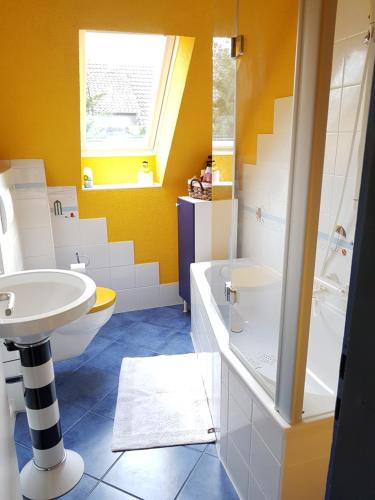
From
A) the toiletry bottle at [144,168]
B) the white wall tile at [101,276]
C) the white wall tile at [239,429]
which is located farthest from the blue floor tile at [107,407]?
the toiletry bottle at [144,168]

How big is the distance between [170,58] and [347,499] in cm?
292

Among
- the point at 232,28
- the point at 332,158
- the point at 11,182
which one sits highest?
the point at 232,28

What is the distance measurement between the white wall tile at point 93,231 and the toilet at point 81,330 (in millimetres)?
661

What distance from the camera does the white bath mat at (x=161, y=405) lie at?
1959 mm

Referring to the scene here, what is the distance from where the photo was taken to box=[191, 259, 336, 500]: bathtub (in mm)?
1229

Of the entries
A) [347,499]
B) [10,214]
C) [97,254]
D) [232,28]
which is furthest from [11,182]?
[347,499]

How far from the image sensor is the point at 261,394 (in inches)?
52.4

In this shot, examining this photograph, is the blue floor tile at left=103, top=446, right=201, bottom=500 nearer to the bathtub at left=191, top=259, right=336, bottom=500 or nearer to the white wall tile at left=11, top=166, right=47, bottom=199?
the bathtub at left=191, top=259, right=336, bottom=500

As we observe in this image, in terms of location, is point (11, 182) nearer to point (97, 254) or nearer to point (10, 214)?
point (10, 214)

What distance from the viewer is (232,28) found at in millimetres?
1799

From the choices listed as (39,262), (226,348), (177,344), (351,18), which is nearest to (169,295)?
(177,344)

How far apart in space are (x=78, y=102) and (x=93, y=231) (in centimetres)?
103

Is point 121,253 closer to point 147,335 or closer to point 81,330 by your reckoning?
point 147,335

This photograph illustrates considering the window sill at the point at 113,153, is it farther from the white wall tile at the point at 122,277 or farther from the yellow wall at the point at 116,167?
the white wall tile at the point at 122,277
